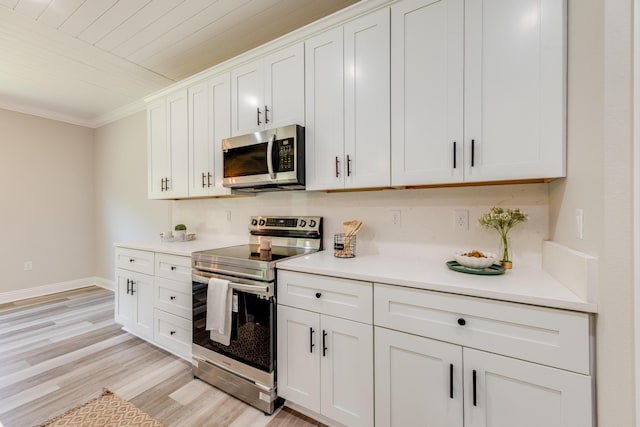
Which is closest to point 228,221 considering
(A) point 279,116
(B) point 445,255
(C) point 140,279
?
(C) point 140,279

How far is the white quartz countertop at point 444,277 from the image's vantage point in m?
1.07

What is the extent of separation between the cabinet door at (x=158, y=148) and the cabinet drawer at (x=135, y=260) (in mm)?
617

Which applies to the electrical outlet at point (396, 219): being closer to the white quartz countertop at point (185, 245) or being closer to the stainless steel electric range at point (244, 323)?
the stainless steel electric range at point (244, 323)

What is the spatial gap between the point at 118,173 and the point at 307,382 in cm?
409

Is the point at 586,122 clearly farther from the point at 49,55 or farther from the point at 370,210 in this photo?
the point at 49,55

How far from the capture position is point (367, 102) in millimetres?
1730

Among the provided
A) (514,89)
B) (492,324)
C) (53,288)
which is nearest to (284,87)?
(514,89)

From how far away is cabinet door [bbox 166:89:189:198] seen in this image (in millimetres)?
2672

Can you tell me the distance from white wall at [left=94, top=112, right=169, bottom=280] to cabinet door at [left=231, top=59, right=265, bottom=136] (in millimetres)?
1795

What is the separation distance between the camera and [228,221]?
287 centimetres

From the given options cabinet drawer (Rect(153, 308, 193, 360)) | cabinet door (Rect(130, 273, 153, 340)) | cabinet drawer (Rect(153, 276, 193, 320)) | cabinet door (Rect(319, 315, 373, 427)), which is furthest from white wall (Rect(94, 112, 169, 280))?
cabinet door (Rect(319, 315, 373, 427))

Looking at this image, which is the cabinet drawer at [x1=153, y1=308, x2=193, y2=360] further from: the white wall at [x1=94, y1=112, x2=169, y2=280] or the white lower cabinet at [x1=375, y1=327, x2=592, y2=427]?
the white lower cabinet at [x1=375, y1=327, x2=592, y2=427]

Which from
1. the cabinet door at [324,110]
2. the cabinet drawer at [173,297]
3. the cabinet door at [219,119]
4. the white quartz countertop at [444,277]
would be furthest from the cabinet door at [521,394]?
the cabinet door at [219,119]

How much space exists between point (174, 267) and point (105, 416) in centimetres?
98
